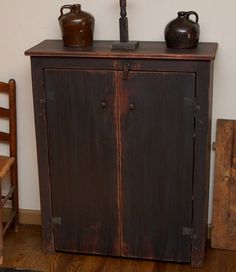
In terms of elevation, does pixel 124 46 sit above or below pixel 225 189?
above

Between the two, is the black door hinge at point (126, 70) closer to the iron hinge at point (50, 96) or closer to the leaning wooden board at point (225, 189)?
the iron hinge at point (50, 96)

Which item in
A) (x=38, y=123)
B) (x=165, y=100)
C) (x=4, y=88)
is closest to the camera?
Result: (x=165, y=100)

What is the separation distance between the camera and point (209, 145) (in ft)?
9.61

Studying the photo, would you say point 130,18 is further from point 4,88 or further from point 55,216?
point 55,216

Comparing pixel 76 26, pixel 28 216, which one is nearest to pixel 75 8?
pixel 76 26

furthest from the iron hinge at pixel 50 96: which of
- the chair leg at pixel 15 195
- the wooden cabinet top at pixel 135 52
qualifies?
the chair leg at pixel 15 195

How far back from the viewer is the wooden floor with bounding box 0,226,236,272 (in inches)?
117

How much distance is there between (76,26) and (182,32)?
0.51 meters

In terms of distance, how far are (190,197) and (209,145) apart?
29 cm

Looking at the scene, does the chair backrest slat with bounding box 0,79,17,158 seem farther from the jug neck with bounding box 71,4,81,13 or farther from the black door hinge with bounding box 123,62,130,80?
the black door hinge with bounding box 123,62,130,80

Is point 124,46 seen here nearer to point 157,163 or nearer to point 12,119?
point 157,163

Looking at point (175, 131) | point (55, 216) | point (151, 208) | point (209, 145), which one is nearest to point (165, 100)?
point (175, 131)

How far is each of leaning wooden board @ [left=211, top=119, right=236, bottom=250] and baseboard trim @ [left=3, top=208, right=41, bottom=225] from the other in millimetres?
1030

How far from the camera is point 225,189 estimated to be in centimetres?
306
